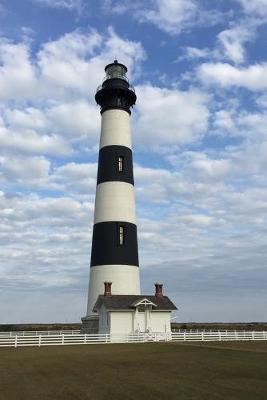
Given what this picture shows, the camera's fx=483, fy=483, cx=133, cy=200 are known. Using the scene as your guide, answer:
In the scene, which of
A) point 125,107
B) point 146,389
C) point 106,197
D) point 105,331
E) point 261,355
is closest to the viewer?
point 146,389

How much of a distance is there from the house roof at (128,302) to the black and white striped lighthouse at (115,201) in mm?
754

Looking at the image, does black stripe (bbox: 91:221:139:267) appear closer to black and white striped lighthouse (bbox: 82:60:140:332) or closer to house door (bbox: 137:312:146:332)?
black and white striped lighthouse (bbox: 82:60:140:332)

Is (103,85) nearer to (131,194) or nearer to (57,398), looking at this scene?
(131,194)

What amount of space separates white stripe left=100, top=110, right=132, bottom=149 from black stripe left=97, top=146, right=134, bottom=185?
52 centimetres

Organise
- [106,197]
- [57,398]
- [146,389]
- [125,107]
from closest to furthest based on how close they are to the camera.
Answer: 1. [57,398]
2. [146,389]
3. [106,197]
4. [125,107]

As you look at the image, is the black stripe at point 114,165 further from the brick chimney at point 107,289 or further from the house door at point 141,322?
the house door at point 141,322

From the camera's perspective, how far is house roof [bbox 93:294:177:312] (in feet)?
108

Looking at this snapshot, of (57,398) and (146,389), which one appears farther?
(146,389)

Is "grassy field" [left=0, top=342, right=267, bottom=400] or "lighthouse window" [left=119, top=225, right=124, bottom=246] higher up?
"lighthouse window" [left=119, top=225, right=124, bottom=246]

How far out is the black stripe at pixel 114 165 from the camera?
36.5m

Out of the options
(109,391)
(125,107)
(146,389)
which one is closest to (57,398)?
(109,391)

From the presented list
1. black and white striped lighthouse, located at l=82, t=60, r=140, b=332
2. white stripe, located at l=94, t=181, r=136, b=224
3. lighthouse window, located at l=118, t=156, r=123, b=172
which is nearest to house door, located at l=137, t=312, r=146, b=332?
black and white striped lighthouse, located at l=82, t=60, r=140, b=332

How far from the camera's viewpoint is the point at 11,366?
18.4m

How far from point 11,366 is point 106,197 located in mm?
19016
